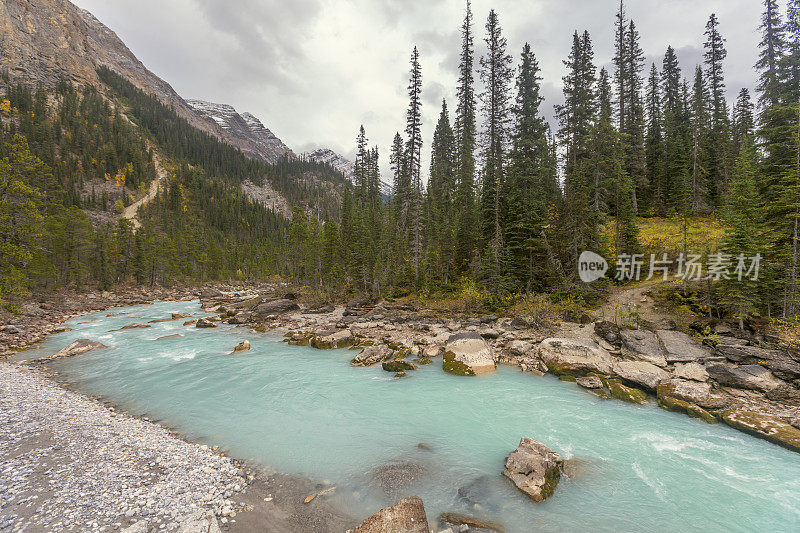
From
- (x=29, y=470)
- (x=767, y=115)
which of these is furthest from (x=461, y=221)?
(x=29, y=470)

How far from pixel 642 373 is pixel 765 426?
3.98 meters

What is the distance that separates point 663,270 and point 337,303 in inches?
1330

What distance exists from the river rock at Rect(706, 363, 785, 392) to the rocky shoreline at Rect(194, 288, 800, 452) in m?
0.03

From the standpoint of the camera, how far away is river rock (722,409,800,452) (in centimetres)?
940

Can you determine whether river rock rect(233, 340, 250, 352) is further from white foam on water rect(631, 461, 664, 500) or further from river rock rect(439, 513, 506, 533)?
white foam on water rect(631, 461, 664, 500)

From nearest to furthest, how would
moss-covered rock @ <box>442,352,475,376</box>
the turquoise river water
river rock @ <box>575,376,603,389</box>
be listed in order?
the turquoise river water
river rock @ <box>575,376,603,389</box>
moss-covered rock @ <box>442,352,475,376</box>

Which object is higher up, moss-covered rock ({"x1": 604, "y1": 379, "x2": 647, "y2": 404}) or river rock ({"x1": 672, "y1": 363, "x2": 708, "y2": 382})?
river rock ({"x1": 672, "y1": 363, "x2": 708, "y2": 382})

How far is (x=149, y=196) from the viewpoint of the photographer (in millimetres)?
106312

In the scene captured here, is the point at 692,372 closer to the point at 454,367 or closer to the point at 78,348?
the point at 454,367

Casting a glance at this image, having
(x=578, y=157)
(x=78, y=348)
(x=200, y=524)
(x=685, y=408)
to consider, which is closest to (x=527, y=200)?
(x=578, y=157)

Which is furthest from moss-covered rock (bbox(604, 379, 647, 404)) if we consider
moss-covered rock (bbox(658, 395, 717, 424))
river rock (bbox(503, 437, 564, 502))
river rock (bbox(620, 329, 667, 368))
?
river rock (bbox(503, 437, 564, 502))

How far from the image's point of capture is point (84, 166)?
9694 cm

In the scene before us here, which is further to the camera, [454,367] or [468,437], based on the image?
[454,367]

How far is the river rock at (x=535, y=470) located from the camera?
7.37 meters
